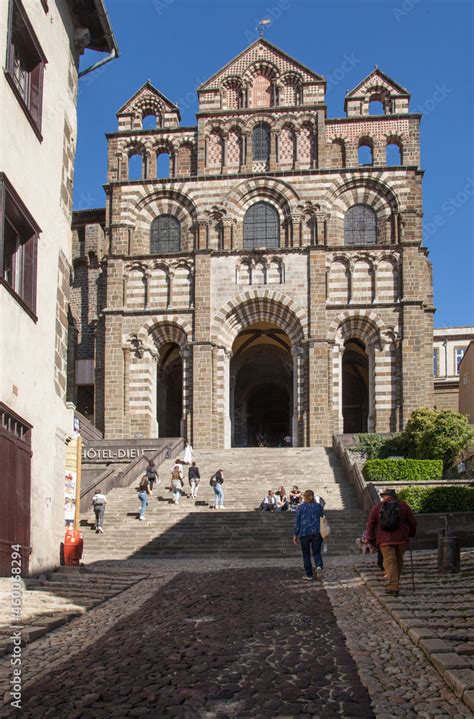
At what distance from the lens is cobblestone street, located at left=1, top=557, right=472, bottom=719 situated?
6.58m

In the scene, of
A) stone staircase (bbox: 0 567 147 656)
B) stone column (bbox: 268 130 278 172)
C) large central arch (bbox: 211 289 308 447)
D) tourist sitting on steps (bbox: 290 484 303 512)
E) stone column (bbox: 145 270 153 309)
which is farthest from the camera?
stone column (bbox: 268 130 278 172)

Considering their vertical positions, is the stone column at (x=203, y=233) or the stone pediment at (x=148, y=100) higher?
the stone pediment at (x=148, y=100)

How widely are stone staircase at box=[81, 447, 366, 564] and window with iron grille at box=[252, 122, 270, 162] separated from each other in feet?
54.0

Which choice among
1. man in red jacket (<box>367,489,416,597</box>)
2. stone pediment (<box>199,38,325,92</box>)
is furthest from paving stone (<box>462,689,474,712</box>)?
stone pediment (<box>199,38,325,92</box>)

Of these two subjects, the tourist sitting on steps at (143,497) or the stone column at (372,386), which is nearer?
the tourist sitting on steps at (143,497)

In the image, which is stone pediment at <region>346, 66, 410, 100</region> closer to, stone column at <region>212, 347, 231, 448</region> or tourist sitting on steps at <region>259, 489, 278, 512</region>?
stone column at <region>212, 347, 231, 448</region>

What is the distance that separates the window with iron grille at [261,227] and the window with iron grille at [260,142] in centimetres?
244

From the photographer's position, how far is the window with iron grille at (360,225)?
4053 centimetres

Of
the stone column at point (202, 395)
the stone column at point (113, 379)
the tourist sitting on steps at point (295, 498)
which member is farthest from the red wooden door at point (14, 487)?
the stone column at point (113, 379)

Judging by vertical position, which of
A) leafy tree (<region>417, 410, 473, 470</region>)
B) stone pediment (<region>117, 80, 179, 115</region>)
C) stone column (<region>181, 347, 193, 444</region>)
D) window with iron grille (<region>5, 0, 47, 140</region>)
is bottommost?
leafy tree (<region>417, 410, 473, 470</region>)

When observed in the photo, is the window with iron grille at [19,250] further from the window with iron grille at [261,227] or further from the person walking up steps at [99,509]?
the window with iron grille at [261,227]

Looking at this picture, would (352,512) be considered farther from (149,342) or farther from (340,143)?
(340,143)

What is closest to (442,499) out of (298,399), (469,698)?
(469,698)

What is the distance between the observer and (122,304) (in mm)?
40312
